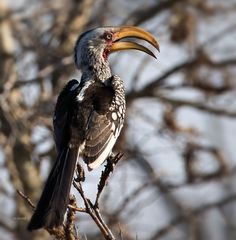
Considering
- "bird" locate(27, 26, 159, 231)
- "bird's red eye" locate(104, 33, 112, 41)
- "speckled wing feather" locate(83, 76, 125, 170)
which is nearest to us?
"bird" locate(27, 26, 159, 231)

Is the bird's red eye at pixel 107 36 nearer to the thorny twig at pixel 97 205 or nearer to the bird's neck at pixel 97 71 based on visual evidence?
the bird's neck at pixel 97 71

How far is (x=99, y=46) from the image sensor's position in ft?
20.9

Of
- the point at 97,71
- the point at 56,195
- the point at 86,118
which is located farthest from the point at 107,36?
the point at 56,195

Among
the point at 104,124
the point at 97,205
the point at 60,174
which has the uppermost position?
the point at 104,124

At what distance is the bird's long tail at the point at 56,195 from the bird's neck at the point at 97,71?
804 millimetres

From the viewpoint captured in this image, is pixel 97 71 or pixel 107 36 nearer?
pixel 97 71

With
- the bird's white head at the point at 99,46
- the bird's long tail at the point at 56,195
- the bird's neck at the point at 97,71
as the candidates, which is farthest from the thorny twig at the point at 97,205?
the bird's white head at the point at 99,46

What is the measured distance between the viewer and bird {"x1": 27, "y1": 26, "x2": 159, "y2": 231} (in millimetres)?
5117

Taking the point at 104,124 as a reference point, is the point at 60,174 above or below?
below

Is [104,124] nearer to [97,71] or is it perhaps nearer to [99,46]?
[97,71]

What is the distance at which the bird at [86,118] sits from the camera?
5117 mm

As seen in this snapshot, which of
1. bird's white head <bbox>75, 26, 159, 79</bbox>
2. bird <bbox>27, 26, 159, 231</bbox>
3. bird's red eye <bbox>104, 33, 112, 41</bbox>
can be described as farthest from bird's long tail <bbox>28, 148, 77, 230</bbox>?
bird's red eye <bbox>104, 33, 112, 41</bbox>

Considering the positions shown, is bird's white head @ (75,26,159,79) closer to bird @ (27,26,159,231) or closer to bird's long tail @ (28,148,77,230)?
bird @ (27,26,159,231)

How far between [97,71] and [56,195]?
4.35ft
